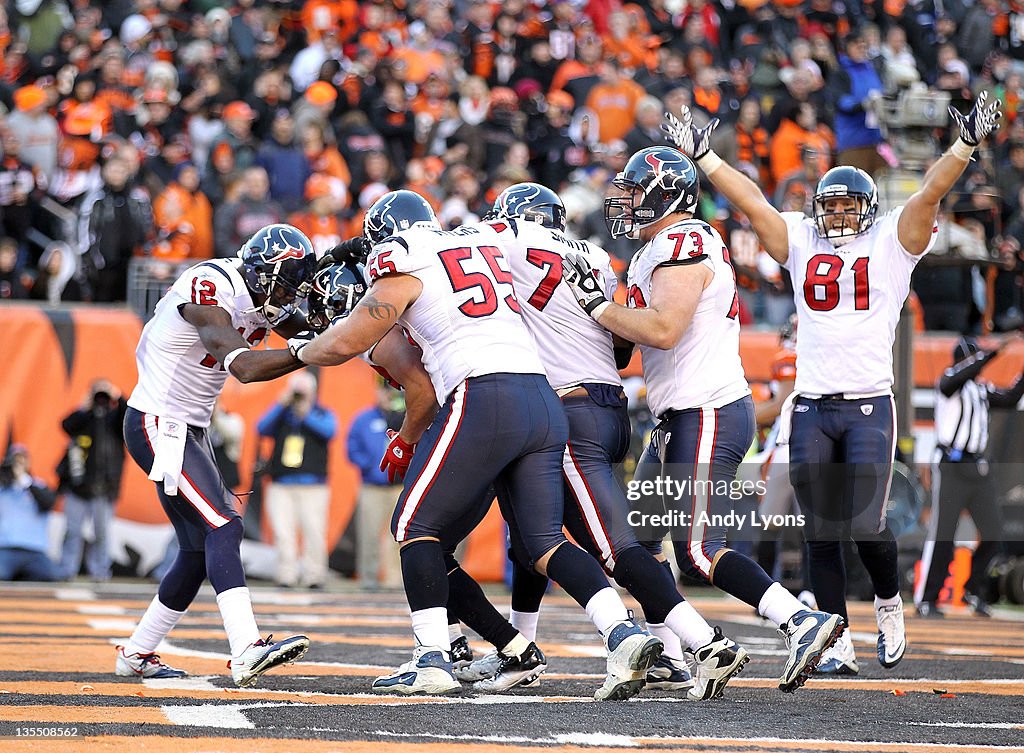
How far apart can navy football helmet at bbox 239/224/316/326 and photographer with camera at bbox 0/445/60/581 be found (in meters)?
6.74

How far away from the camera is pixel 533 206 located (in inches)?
234

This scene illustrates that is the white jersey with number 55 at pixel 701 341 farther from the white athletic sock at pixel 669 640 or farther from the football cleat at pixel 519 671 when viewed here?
the football cleat at pixel 519 671

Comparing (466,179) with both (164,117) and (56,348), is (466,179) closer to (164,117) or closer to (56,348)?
(164,117)

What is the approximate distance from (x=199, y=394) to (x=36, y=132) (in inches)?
340

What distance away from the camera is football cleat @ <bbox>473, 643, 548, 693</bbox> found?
223 inches

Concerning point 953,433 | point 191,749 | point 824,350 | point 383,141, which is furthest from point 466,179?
point 191,749

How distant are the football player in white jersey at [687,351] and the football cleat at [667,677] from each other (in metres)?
0.35

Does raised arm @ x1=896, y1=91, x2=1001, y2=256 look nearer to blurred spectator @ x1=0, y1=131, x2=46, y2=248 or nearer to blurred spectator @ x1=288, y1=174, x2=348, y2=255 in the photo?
blurred spectator @ x1=288, y1=174, x2=348, y2=255

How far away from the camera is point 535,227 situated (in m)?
5.85

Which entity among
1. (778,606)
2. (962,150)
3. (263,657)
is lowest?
(263,657)

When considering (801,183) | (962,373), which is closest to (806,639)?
(962,373)

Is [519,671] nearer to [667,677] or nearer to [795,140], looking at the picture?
[667,677]

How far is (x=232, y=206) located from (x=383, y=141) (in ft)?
8.17

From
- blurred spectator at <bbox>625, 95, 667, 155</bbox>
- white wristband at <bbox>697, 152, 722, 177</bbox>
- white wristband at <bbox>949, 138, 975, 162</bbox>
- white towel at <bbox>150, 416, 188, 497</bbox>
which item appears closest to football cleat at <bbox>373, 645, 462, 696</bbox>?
white towel at <bbox>150, 416, 188, 497</bbox>
